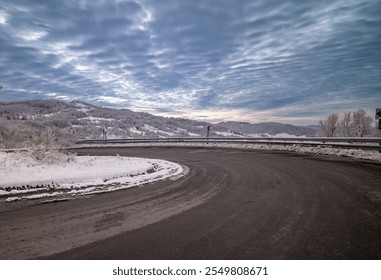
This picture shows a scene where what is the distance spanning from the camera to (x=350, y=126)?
204ft

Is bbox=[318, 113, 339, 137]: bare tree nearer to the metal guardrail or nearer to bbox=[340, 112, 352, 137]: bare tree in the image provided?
bbox=[340, 112, 352, 137]: bare tree

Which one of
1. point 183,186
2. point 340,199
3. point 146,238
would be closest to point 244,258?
point 146,238

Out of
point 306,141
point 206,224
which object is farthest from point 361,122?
point 206,224

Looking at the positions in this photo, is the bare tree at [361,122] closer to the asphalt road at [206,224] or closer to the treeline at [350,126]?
the treeline at [350,126]

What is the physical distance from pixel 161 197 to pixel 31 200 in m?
3.27

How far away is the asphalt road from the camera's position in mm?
3309

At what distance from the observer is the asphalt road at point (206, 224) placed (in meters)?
3.31

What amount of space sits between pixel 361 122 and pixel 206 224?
70.0 metres

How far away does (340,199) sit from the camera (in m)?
5.67

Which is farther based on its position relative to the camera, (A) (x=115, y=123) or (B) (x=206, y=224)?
(A) (x=115, y=123)

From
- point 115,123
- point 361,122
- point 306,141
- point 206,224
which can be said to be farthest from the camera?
point 115,123

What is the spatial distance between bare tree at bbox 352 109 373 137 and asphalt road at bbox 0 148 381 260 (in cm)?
6489

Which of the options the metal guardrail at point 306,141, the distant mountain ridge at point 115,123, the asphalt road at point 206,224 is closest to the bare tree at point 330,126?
the distant mountain ridge at point 115,123

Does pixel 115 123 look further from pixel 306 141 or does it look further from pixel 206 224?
pixel 206 224
